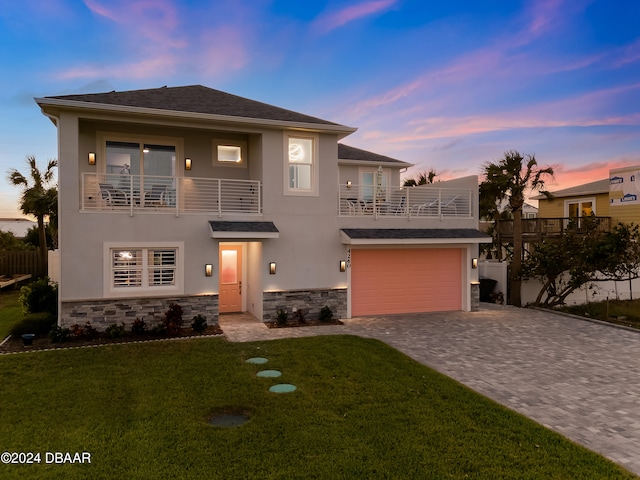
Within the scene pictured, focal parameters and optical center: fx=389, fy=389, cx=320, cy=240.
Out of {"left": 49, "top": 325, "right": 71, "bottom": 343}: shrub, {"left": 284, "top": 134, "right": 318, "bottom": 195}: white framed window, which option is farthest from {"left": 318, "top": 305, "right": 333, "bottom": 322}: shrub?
{"left": 49, "top": 325, "right": 71, "bottom": 343}: shrub

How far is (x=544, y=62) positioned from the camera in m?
18.6

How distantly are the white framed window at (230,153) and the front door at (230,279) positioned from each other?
3.15 m

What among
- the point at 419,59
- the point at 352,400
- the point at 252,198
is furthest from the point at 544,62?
the point at 352,400

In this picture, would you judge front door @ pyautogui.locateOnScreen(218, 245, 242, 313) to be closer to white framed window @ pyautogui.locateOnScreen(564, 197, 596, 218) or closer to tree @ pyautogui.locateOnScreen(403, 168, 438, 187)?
tree @ pyautogui.locateOnScreen(403, 168, 438, 187)

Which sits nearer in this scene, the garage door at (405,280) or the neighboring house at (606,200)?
the garage door at (405,280)

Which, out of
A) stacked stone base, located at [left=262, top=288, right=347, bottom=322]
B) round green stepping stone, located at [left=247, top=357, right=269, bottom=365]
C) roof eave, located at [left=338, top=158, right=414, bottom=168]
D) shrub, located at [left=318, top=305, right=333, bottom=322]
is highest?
roof eave, located at [left=338, top=158, right=414, bottom=168]

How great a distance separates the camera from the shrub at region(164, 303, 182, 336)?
11586 millimetres

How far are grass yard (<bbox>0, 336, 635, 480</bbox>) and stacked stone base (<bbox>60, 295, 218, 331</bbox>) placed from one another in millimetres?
2171

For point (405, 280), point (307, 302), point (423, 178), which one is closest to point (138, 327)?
point (307, 302)

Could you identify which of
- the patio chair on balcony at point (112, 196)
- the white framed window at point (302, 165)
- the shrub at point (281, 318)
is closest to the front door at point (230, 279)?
the shrub at point (281, 318)

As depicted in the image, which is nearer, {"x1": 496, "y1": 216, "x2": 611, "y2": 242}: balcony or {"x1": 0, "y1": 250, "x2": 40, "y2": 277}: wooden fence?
{"x1": 496, "y1": 216, "x2": 611, "y2": 242}: balcony

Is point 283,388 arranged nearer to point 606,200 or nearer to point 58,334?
point 58,334

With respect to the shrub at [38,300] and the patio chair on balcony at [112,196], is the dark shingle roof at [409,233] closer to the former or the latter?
the patio chair on balcony at [112,196]

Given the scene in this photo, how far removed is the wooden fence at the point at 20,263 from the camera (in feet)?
75.9
